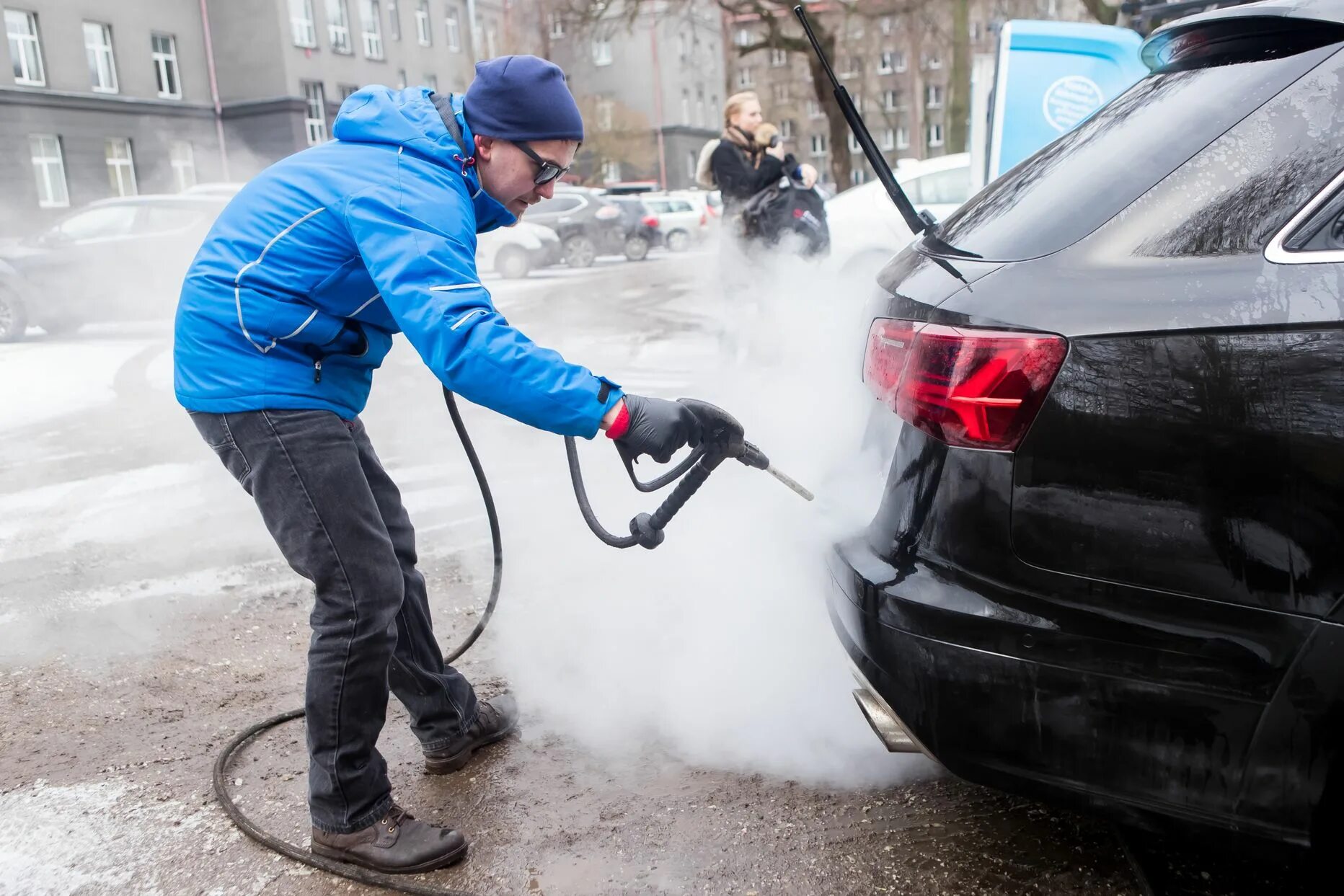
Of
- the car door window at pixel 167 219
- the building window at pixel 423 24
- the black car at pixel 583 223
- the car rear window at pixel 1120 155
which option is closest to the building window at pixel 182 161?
the building window at pixel 423 24

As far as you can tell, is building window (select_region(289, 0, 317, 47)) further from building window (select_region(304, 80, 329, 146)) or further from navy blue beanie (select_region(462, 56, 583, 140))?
navy blue beanie (select_region(462, 56, 583, 140))

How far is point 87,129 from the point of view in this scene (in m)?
29.4

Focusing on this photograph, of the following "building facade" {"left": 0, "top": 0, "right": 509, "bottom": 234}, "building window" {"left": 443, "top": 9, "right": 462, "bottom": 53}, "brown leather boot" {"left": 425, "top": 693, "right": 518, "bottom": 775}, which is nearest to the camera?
"brown leather boot" {"left": 425, "top": 693, "right": 518, "bottom": 775}

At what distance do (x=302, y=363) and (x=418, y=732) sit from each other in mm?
1055

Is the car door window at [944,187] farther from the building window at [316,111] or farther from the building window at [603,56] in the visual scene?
the building window at [603,56]

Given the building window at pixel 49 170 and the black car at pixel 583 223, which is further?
the building window at pixel 49 170

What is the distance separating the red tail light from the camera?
6.10 ft

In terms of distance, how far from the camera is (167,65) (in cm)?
3209

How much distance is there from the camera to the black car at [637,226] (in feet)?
78.4

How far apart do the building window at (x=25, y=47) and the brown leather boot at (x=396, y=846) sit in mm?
31043

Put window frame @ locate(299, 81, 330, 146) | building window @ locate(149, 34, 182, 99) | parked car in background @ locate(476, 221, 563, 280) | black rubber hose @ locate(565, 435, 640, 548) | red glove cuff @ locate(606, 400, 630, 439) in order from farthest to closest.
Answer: window frame @ locate(299, 81, 330, 146) < building window @ locate(149, 34, 182, 99) < parked car in background @ locate(476, 221, 563, 280) < black rubber hose @ locate(565, 435, 640, 548) < red glove cuff @ locate(606, 400, 630, 439)

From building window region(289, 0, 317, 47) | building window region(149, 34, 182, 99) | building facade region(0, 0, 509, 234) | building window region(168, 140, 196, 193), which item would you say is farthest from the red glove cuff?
building window region(289, 0, 317, 47)

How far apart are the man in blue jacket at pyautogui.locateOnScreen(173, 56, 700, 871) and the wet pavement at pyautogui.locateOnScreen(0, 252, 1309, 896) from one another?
376 millimetres

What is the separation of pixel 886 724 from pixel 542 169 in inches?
53.9
